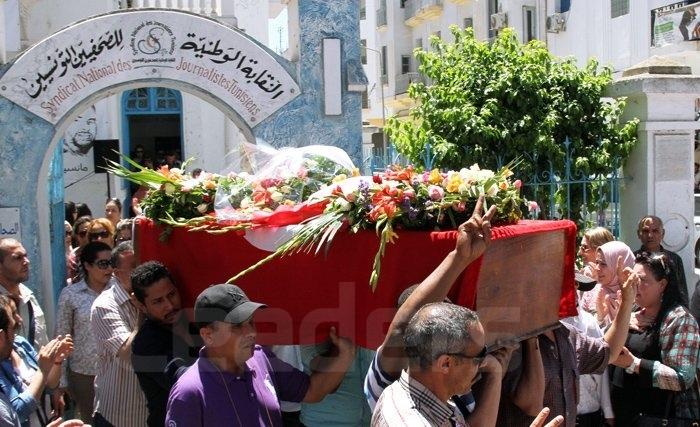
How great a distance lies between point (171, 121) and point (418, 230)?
48.4ft

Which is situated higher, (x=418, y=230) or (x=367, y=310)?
(x=418, y=230)

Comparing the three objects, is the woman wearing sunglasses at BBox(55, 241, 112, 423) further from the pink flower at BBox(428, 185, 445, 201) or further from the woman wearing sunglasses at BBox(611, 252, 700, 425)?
the woman wearing sunglasses at BBox(611, 252, 700, 425)

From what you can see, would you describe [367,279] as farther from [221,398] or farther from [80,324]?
[80,324]

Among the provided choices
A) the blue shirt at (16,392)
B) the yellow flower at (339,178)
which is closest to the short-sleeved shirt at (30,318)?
the blue shirt at (16,392)

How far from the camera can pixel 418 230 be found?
3645mm

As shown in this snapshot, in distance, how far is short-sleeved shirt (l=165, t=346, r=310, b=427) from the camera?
3396mm

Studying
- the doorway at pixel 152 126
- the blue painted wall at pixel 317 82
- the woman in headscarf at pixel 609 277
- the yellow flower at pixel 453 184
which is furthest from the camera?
the doorway at pixel 152 126

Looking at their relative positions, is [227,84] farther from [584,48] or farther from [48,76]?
[584,48]

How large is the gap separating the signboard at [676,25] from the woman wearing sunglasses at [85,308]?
51.1 feet

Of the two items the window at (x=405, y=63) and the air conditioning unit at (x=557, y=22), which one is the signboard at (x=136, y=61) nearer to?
the air conditioning unit at (x=557, y=22)

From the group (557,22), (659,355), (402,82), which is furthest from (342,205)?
(402,82)

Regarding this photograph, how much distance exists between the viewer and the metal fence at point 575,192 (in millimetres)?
7707

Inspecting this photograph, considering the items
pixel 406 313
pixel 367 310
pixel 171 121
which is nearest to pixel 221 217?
pixel 367 310

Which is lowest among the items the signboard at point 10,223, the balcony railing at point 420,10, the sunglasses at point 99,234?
the sunglasses at point 99,234
